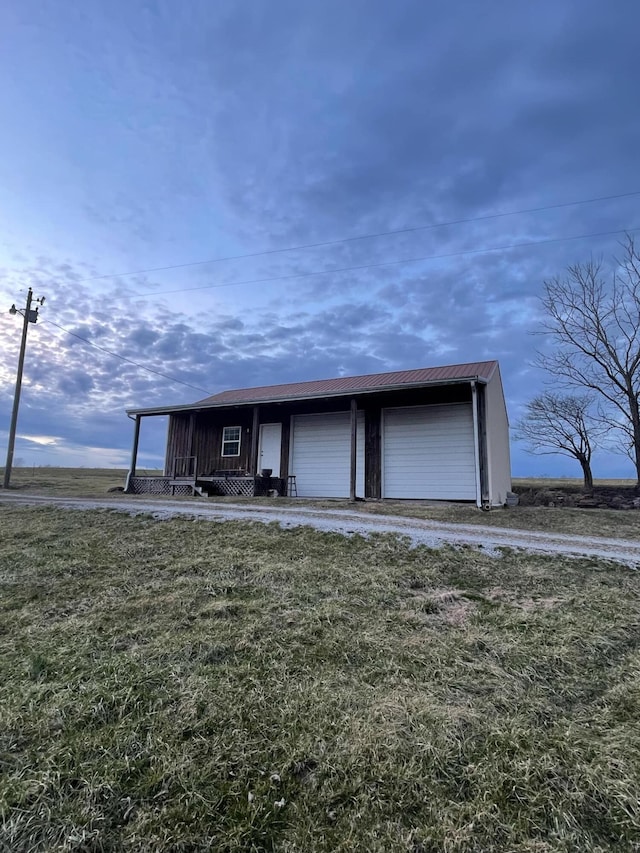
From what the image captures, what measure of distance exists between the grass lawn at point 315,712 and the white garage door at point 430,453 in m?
8.07

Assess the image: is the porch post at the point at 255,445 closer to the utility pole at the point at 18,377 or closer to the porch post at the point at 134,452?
the porch post at the point at 134,452

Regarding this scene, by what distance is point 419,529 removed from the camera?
778cm

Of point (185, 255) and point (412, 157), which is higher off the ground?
point (412, 157)

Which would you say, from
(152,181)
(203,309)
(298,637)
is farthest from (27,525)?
(203,309)

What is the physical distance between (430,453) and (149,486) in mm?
10381

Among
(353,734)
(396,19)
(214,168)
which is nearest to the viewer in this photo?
(353,734)

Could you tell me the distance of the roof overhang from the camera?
466 inches

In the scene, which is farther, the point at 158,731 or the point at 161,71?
the point at 161,71

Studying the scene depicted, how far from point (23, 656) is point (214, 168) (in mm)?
15202

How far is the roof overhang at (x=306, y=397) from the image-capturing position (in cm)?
1184

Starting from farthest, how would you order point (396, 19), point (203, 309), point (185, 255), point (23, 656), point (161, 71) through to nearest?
1. point (203, 309)
2. point (185, 255)
3. point (161, 71)
4. point (396, 19)
5. point (23, 656)

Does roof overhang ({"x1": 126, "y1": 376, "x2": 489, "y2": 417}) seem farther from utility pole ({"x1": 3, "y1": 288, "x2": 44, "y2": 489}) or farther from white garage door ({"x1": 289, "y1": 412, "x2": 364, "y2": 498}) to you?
utility pole ({"x1": 3, "y1": 288, "x2": 44, "y2": 489})

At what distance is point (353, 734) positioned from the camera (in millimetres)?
2322

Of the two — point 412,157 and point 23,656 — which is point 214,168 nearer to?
point 412,157
